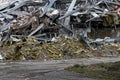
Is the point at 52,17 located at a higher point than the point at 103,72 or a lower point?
higher

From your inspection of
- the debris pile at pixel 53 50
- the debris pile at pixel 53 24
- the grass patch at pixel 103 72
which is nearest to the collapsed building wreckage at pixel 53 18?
the debris pile at pixel 53 24

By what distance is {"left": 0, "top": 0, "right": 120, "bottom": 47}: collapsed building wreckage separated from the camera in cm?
2102

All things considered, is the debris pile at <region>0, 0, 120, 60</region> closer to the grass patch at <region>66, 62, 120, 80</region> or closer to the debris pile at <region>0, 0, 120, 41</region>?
the debris pile at <region>0, 0, 120, 41</region>

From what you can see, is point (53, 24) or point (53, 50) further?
point (53, 24)

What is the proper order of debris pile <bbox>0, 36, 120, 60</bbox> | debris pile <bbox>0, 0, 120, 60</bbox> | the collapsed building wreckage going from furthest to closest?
the collapsed building wreckage → debris pile <bbox>0, 0, 120, 60</bbox> → debris pile <bbox>0, 36, 120, 60</bbox>

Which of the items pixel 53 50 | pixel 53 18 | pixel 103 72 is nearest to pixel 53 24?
pixel 53 18

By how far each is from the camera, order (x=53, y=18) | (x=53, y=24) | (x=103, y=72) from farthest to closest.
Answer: (x=53, y=18) → (x=53, y=24) → (x=103, y=72)

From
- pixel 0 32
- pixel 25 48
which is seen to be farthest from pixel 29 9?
pixel 25 48

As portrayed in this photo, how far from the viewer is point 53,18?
2172 cm

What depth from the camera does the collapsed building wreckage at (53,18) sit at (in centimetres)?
2102

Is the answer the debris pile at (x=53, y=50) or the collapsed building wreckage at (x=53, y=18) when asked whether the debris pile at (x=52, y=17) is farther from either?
the debris pile at (x=53, y=50)

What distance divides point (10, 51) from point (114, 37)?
282 inches

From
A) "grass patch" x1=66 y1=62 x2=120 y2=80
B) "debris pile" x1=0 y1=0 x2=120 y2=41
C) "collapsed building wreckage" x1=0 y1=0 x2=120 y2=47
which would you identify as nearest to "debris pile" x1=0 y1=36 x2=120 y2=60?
"collapsed building wreckage" x1=0 y1=0 x2=120 y2=47

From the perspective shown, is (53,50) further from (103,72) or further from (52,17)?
(103,72)
